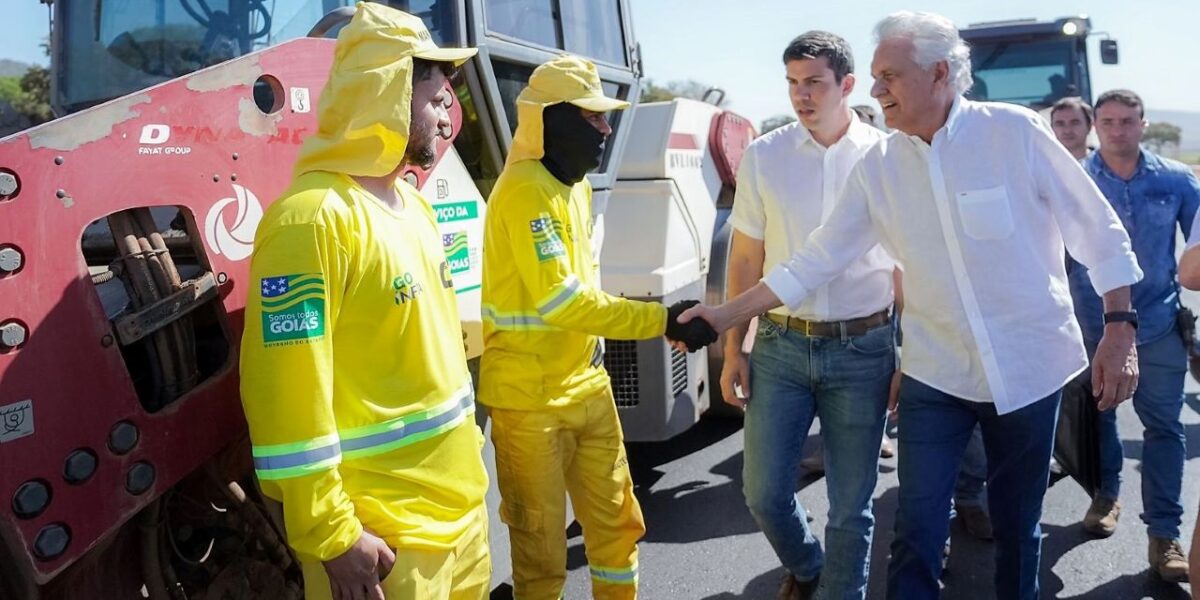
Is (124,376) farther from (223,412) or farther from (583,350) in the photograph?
(583,350)

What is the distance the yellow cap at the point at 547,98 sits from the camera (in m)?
2.92

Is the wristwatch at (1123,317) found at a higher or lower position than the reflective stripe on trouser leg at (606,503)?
higher

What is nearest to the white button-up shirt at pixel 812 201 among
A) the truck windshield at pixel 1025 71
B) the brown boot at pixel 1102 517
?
the brown boot at pixel 1102 517

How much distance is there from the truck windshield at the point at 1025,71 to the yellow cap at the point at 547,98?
8.83 m

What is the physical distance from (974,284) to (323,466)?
5.97 ft

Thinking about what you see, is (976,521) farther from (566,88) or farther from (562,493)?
(566,88)

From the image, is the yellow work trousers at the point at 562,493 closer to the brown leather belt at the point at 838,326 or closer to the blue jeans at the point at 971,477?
the brown leather belt at the point at 838,326

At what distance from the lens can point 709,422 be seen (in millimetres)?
6148

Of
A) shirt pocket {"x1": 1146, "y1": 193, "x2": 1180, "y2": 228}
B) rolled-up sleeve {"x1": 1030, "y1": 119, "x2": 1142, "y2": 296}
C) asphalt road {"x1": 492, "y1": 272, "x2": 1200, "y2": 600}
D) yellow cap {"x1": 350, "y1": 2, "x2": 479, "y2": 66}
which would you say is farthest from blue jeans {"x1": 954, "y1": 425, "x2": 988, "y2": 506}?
yellow cap {"x1": 350, "y1": 2, "x2": 479, "y2": 66}

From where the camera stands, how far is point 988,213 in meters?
2.60

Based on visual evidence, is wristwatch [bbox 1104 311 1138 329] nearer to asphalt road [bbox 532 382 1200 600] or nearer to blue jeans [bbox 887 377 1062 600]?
blue jeans [bbox 887 377 1062 600]

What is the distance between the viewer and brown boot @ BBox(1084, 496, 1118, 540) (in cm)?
413

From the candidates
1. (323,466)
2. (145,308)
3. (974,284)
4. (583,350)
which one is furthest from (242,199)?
(974,284)

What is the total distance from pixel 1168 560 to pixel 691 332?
7.19 ft
